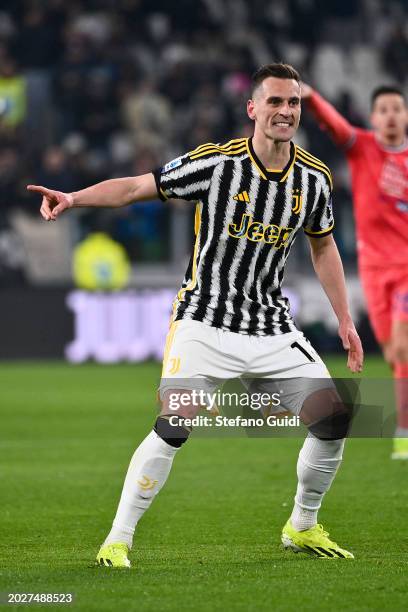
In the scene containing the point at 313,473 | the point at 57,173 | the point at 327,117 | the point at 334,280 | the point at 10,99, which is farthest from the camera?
the point at 10,99

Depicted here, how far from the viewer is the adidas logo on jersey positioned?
5.51m

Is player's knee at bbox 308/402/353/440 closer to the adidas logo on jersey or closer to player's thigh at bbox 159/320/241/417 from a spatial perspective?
player's thigh at bbox 159/320/241/417

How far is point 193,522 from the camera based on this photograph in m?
6.52

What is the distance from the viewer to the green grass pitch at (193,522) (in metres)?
4.67

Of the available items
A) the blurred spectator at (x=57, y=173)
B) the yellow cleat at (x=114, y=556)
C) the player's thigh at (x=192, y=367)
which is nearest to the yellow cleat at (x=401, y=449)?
the player's thigh at (x=192, y=367)

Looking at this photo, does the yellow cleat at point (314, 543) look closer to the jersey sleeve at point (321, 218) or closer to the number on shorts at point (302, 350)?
the number on shorts at point (302, 350)

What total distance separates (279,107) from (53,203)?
1.01 meters

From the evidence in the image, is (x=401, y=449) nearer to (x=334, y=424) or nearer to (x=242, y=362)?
(x=334, y=424)

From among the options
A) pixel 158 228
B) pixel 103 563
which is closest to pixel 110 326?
pixel 158 228

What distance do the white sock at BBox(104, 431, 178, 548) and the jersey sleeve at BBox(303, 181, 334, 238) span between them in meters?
1.16

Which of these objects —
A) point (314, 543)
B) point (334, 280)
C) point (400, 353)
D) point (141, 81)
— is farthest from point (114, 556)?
point (141, 81)

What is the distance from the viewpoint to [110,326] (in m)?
17.3

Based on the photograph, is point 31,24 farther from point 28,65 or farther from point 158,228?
point 158,228

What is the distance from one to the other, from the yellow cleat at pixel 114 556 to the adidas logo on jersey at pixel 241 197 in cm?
148
